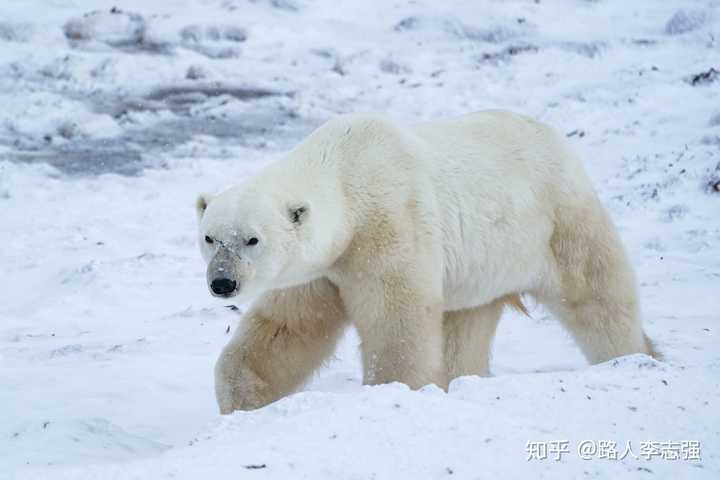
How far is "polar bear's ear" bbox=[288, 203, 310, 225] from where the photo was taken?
3818mm

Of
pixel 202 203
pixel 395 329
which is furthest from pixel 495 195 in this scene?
pixel 202 203

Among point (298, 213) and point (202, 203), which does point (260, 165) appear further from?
point (298, 213)

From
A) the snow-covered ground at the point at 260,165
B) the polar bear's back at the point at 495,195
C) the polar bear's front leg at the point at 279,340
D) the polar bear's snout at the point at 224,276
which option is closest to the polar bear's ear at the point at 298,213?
the polar bear's snout at the point at 224,276

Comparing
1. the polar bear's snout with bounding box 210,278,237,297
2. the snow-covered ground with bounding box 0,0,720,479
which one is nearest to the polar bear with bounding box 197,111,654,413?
the polar bear's snout with bounding box 210,278,237,297

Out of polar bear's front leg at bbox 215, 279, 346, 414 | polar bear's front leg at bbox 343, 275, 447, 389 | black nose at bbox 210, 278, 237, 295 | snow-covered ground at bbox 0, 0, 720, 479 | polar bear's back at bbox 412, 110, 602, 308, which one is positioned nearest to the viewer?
snow-covered ground at bbox 0, 0, 720, 479

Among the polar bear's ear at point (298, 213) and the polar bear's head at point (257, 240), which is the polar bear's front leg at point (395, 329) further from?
the polar bear's ear at point (298, 213)

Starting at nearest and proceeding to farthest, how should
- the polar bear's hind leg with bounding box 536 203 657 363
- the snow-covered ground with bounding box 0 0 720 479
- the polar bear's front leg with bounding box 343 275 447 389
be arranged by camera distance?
the snow-covered ground with bounding box 0 0 720 479 → the polar bear's front leg with bounding box 343 275 447 389 → the polar bear's hind leg with bounding box 536 203 657 363

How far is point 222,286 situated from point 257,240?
0.23 meters

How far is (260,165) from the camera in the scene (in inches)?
386

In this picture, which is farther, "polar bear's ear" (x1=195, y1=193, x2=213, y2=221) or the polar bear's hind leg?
the polar bear's hind leg

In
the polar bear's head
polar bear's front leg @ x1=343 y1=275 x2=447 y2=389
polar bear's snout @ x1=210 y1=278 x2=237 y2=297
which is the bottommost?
polar bear's front leg @ x1=343 y1=275 x2=447 y2=389

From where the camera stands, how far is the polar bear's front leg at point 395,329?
395 centimetres

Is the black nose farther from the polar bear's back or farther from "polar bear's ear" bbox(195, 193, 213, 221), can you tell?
the polar bear's back

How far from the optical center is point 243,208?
12.3ft
